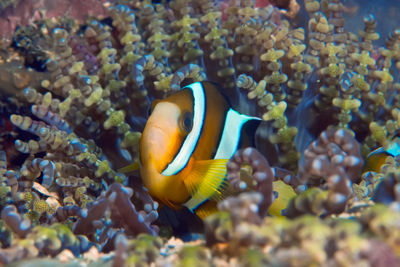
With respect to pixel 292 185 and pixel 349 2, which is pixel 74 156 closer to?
pixel 292 185

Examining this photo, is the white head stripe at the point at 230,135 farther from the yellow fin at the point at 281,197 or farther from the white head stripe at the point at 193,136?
the yellow fin at the point at 281,197

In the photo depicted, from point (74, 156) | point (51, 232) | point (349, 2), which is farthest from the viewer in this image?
point (349, 2)

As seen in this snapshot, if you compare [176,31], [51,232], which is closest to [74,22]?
[176,31]

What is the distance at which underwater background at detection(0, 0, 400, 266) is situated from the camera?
1.20m

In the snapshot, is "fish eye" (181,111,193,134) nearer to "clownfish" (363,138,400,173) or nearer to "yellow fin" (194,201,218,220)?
"yellow fin" (194,201,218,220)

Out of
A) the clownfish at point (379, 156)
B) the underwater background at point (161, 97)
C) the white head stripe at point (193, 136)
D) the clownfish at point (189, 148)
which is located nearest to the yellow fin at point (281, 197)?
the underwater background at point (161, 97)

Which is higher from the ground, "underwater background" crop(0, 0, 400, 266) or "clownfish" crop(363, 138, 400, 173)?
"underwater background" crop(0, 0, 400, 266)

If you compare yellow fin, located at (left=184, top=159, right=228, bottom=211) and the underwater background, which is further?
yellow fin, located at (left=184, top=159, right=228, bottom=211)

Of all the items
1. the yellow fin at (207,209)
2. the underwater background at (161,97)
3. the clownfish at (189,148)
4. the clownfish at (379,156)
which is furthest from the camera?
the clownfish at (379,156)

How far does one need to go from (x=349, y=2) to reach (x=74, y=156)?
1.70 meters

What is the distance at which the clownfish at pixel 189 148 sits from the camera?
131cm

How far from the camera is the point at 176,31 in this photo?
6.73ft

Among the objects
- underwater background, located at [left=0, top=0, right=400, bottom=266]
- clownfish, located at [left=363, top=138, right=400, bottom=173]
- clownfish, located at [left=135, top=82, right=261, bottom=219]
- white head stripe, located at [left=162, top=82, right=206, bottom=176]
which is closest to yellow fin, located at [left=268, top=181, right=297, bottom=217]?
underwater background, located at [left=0, top=0, right=400, bottom=266]

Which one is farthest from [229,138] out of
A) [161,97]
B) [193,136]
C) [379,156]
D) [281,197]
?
[379,156]
